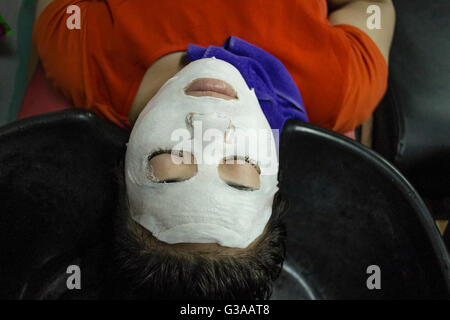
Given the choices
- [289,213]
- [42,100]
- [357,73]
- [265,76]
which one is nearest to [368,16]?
[357,73]

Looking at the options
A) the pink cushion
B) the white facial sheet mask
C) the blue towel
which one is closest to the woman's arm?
the blue towel

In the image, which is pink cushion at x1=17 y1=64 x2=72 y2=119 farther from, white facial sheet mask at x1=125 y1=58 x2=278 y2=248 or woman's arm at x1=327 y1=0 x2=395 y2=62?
woman's arm at x1=327 y1=0 x2=395 y2=62

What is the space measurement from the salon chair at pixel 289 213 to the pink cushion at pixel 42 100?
14cm

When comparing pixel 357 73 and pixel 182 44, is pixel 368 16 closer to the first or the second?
pixel 357 73

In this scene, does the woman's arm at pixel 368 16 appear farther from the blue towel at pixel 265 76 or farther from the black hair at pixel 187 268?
the black hair at pixel 187 268

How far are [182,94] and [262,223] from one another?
0.20 meters

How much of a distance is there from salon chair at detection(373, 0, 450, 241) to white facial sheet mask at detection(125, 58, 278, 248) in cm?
39

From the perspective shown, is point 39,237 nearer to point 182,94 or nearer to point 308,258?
point 182,94

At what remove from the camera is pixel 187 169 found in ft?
1.53

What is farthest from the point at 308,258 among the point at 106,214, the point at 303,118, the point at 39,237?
the point at 39,237

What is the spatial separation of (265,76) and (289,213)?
279mm

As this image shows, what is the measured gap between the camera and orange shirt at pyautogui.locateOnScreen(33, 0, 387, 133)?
643mm

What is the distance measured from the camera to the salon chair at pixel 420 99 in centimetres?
77

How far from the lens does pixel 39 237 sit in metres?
0.69
